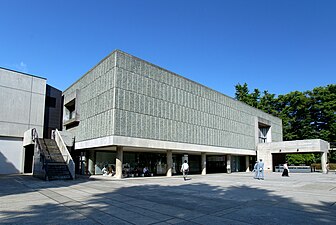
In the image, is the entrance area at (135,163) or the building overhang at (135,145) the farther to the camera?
the entrance area at (135,163)

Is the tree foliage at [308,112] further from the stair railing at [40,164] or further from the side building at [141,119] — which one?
the stair railing at [40,164]

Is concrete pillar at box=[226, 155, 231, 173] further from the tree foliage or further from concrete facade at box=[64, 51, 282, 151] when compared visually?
the tree foliage

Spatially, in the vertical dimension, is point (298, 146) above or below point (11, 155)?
above

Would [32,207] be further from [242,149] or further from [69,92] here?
[242,149]

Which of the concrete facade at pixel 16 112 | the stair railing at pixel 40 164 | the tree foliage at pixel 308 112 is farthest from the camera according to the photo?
the tree foliage at pixel 308 112

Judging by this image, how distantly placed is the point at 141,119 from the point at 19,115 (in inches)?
662

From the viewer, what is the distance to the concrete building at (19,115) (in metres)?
31.5

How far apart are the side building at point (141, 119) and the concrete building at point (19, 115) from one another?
311cm

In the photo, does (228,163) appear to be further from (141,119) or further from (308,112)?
(308,112)

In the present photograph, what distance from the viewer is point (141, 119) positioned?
26.4 m

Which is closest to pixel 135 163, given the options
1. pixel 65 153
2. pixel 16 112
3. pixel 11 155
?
pixel 65 153

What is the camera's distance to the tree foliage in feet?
202

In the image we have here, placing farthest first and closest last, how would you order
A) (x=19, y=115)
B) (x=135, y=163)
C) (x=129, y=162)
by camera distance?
1. (x=19, y=115)
2. (x=135, y=163)
3. (x=129, y=162)

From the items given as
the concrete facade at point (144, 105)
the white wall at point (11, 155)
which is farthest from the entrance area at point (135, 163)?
the white wall at point (11, 155)
